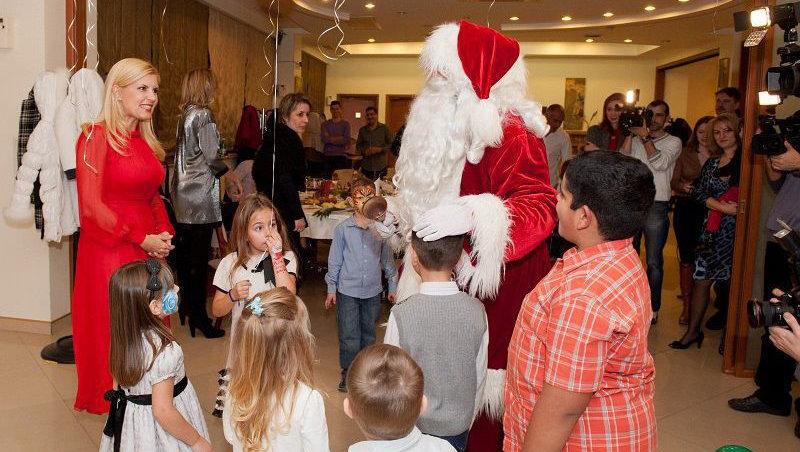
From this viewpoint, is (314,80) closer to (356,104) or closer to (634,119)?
(356,104)

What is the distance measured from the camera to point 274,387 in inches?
63.4

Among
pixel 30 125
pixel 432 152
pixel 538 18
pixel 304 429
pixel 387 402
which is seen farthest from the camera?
pixel 538 18

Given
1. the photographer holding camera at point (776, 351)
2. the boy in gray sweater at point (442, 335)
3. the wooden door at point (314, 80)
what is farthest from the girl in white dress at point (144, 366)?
the wooden door at point (314, 80)

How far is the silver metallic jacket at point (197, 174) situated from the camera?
3.81 metres

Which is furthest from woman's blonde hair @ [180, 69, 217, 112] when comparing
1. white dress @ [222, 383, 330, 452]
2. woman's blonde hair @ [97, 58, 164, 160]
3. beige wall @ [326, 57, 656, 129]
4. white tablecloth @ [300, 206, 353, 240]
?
beige wall @ [326, 57, 656, 129]

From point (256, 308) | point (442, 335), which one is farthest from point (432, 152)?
point (256, 308)

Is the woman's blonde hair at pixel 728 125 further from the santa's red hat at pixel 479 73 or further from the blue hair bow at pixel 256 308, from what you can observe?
the blue hair bow at pixel 256 308

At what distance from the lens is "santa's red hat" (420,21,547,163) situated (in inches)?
75.4

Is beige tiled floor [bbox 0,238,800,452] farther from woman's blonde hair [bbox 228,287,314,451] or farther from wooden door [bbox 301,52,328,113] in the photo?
wooden door [bbox 301,52,328,113]

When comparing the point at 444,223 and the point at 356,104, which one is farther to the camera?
the point at 356,104

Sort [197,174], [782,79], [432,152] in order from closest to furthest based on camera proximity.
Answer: [432,152] → [782,79] → [197,174]

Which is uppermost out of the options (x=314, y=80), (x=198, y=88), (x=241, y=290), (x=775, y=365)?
(x=314, y=80)

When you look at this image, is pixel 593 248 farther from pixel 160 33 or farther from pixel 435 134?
pixel 160 33

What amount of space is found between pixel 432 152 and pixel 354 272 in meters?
1.25
